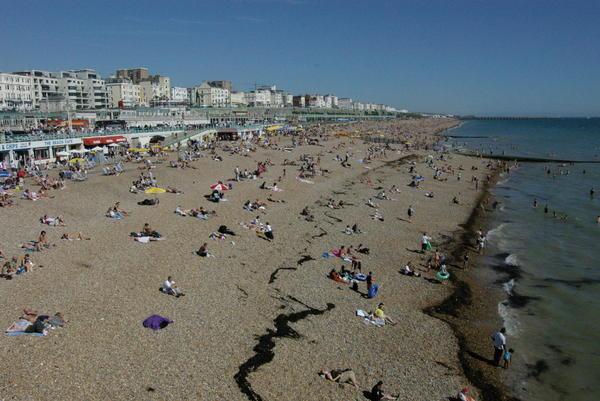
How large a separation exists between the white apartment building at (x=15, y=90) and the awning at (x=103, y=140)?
120 feet

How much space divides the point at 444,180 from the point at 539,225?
14096 mm

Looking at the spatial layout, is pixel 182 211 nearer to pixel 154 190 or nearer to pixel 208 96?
pixel 154 190

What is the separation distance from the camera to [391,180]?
3700 centimetres

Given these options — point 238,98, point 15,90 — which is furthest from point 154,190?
point 238,98

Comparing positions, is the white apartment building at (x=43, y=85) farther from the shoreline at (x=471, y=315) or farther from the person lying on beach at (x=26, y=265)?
the shoreline at (x=471, y=315)

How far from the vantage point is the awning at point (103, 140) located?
38219 mm

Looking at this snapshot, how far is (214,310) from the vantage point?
1248 cm

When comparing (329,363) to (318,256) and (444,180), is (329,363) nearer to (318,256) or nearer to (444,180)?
(318,256)

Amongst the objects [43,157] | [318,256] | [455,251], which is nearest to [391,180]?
[455,251]

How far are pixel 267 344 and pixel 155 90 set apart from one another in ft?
368

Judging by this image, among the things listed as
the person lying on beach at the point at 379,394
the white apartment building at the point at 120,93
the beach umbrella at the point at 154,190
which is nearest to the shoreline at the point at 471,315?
the person lying on beach at the point at 379,394

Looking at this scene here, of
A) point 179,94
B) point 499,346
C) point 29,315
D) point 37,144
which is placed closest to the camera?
point 29,315

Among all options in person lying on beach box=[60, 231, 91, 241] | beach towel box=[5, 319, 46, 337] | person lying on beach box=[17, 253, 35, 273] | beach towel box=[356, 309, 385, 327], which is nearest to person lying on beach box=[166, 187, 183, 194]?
person lying on beach box=[60, 231, 91, 241]

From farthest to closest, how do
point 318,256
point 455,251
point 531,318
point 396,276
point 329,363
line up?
point 455,251 < point 318,256 < point 396,276 < point 531,318 < point 329,363
